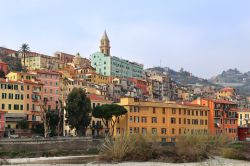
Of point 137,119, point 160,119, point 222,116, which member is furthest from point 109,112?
point 222,116

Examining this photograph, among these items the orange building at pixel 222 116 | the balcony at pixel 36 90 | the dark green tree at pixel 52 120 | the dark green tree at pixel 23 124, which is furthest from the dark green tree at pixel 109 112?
the orange building at pixel 222 116

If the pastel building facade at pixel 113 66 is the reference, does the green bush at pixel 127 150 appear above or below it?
below

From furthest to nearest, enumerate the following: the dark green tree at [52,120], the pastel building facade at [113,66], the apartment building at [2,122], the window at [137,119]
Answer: the pastel building facade at [113,66]
the dark green tree at [52,120]
the window at [137,119]
the apartment building at [2,122]

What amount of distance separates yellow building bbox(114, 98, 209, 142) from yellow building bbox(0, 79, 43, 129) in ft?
63.3

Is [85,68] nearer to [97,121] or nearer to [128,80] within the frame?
[128,80]

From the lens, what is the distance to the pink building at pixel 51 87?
103m

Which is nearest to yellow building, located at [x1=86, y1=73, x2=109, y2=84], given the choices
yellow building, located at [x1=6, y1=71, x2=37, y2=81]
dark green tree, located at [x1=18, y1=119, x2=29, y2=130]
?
yellow building, located at [x1=6, y1=71, x2=37, y2=81]

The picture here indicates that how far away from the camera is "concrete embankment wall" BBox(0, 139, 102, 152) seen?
209 ft

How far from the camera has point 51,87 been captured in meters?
105

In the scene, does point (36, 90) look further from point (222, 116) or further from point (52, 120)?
point (222, 116)

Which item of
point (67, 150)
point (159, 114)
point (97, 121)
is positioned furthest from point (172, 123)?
point (67, 150)

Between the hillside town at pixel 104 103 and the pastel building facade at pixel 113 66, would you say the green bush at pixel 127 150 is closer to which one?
the hillside town at pixel 104 103

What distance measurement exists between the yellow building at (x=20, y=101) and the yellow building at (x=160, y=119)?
19.3 meters

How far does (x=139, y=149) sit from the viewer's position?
57.1 m
